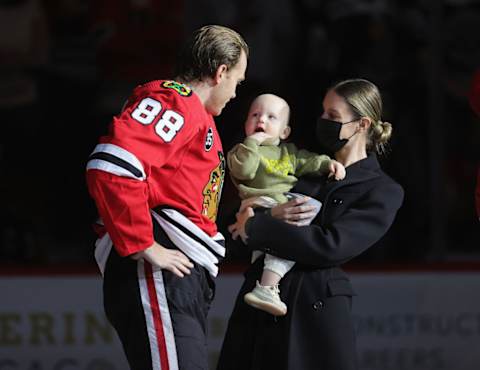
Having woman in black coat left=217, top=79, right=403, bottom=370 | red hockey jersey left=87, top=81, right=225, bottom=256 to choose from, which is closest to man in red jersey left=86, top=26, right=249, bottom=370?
red hockey jersey left=87, top=81, right=225, bottom=256

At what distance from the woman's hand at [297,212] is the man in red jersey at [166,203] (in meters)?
0.27

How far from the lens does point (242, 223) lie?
3934 millimetres

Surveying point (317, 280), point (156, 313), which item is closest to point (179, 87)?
point (156, 313)

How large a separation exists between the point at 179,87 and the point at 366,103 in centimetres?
74

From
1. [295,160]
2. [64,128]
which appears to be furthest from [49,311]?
[295,160]

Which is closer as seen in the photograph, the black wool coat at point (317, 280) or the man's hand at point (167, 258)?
the man's hand at point (167, 258)

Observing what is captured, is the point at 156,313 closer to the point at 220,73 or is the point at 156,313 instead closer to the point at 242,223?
the point at 242,223

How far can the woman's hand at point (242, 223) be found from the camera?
12.8ft

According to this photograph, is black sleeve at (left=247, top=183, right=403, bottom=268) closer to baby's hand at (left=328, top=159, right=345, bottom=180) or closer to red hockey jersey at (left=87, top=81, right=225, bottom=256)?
baby's hand at (left=328, top=159, right=345, bottom=180)

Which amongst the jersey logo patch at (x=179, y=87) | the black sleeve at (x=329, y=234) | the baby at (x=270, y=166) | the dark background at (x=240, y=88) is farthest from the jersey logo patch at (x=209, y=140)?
the dark background at (x=240, y=88)

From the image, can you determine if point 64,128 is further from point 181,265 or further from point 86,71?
point 181,265

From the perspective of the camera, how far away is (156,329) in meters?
3.51

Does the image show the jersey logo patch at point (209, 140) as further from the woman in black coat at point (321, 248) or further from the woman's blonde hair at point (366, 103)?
the woman's blonde hair at point (366, 103)

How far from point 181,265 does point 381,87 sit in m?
3.99
